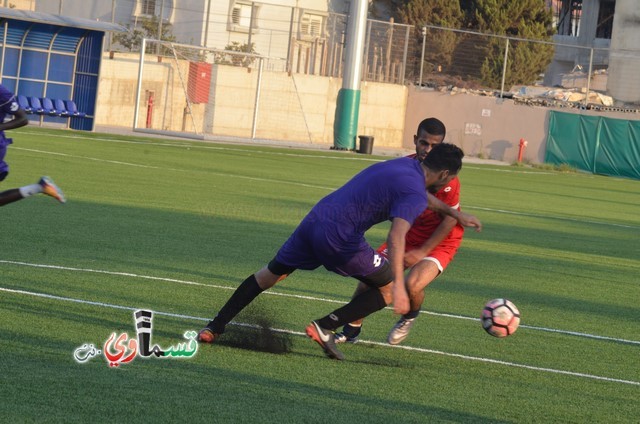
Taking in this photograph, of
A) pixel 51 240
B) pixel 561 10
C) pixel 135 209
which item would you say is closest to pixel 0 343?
pixel 51 240

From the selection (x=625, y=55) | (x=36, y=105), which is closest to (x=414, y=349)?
(x=36, y=105)

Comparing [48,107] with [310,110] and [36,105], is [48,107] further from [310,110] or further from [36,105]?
[310,110]

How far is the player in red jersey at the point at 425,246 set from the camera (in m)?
8.67

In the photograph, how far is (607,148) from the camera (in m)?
42.1

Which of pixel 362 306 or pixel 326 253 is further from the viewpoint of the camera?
pixel 362 306

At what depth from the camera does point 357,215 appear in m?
7.56

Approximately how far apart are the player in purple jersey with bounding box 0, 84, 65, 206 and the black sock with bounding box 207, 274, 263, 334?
2340 mm

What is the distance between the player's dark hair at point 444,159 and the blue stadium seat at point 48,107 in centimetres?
2893

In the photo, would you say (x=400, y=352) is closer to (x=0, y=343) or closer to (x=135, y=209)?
(x=0, y=343)

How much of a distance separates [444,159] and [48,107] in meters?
29.4

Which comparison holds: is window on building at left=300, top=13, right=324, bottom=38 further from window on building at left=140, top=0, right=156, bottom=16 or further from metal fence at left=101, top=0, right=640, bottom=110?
window on building at left=140, top=0, right=156, bottom=16

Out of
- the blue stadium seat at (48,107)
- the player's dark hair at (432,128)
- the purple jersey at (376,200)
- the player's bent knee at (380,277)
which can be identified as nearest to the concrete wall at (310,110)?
the blue stadium seat at (48,107)

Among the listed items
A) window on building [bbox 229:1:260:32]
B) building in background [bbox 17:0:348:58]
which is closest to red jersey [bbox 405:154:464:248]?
building in background [bbox 17:0:348:58]

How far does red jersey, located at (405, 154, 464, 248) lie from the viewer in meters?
9.15
